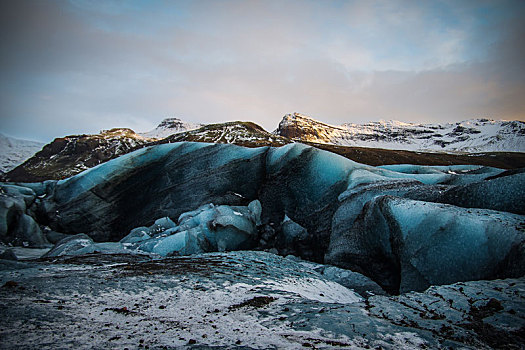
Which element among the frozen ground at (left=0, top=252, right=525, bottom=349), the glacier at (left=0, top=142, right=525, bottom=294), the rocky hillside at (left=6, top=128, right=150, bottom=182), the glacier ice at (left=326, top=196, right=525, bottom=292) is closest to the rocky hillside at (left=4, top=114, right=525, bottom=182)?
the rocky hillside at (left=6, top=128, right=150, bottom=182)

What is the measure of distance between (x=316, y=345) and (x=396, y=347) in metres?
1.40

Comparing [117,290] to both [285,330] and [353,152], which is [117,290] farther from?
[353,152]

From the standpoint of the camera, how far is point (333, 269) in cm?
1330

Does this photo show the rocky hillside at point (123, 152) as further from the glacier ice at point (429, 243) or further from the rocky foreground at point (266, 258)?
the glacier ice at point (429, 243)

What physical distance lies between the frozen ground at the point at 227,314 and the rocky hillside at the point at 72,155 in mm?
136090

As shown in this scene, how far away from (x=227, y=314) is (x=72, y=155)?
6760 inches

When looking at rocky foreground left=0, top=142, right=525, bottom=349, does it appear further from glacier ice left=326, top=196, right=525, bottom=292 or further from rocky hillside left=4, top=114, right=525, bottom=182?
rocky hillside left=4, top=114, right=525, bottom=182

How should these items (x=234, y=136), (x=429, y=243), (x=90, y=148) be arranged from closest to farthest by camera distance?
(x=429, y=243) → (x=234, y=136) → (x=90, y=148)

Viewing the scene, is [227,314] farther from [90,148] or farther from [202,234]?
[90,148]

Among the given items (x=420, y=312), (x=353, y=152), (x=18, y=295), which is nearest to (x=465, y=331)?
(x=420, y=312)

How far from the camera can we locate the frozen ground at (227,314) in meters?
4.47

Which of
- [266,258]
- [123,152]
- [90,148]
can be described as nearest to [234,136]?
[123,152]

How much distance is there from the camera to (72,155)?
13875 centimetres

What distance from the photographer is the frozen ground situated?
447 cm
